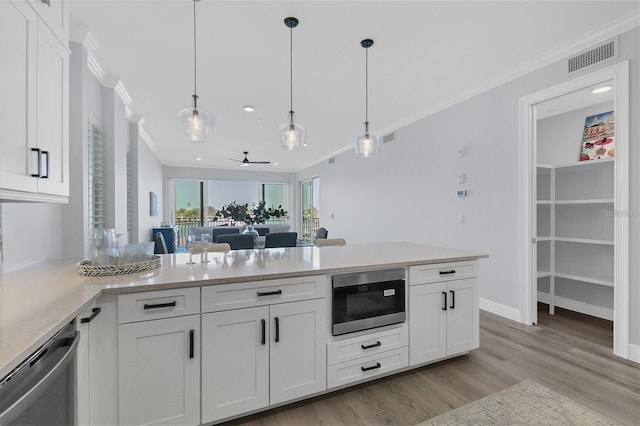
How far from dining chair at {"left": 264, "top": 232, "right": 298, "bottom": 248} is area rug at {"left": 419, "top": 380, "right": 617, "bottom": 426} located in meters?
3.27

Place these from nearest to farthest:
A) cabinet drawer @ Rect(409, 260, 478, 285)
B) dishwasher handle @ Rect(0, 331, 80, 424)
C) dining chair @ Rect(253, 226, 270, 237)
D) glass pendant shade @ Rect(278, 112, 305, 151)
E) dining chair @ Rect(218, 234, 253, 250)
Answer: dishwasher handle @ Rect(0, 331, 80, 424)
cabinet drawer @ Rect(409, 260, 478, 285)
glass pendant shade @ Rect(278, 112, 305, 151)
dining chair @ Rect(218, 234, 253, 250)
dining chair @ Rect(253, 226, 270, 237)

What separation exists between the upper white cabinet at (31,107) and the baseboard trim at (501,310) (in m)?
4.18

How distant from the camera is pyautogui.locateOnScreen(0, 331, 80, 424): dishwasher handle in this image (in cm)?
83

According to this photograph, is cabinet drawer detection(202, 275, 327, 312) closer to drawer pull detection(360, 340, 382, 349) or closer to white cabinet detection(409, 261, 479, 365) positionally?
drawer pull detection(360, 340, 382, 349)

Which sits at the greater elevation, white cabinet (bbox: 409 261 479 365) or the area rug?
white cabinet (bbox: 409 261 479 365)

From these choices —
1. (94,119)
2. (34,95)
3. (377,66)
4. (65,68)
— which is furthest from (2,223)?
(377,66)

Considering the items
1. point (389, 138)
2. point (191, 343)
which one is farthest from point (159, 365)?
point (389, 138)

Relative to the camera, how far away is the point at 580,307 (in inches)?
146

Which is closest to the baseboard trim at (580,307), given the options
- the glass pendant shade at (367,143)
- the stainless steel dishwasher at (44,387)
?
the glass pendant shade at (367,143)

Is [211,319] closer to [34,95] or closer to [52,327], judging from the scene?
[52,327]

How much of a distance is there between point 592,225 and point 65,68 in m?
5.17

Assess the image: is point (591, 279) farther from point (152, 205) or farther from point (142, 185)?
point (152, 205)

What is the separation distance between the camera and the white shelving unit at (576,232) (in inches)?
136

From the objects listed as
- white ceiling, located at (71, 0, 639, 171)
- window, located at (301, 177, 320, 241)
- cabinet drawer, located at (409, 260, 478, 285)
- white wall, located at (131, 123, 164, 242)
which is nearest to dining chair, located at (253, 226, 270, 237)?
window, located at (301, 177, 320, 241)
